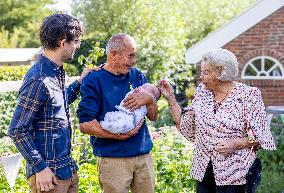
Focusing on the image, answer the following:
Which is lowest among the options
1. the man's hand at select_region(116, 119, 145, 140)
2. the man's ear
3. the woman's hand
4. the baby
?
the man's hand at select_region(116, 119, 145, 140)

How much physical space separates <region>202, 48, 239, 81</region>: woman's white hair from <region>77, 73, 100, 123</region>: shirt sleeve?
2.55ft

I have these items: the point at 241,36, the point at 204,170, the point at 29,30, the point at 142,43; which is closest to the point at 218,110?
the point at 204,170

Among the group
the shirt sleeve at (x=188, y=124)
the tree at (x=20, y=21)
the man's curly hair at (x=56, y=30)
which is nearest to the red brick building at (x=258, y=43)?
the shirt sleeve at (x=188, y=124)

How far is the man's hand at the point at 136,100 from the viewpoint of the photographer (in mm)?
3584

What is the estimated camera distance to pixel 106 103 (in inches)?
141

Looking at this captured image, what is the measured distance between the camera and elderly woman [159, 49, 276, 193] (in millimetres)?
3553

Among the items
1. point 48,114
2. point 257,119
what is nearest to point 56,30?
point 48,114

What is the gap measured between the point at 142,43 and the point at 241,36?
25.8ft

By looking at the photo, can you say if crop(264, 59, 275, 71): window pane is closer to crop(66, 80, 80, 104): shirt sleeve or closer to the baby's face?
the baby's face

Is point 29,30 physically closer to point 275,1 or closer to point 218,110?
point 275,1

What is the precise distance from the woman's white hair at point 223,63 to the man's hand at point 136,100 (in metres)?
0.47

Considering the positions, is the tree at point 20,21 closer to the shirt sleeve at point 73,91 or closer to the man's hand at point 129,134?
the shirt sleeve at point 73,91

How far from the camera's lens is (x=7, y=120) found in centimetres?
1012

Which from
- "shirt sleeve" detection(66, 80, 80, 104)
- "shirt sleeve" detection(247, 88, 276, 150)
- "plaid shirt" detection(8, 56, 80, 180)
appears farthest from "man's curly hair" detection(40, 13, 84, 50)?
"shirt sleeve" detection(247, 88, 276, 150)
